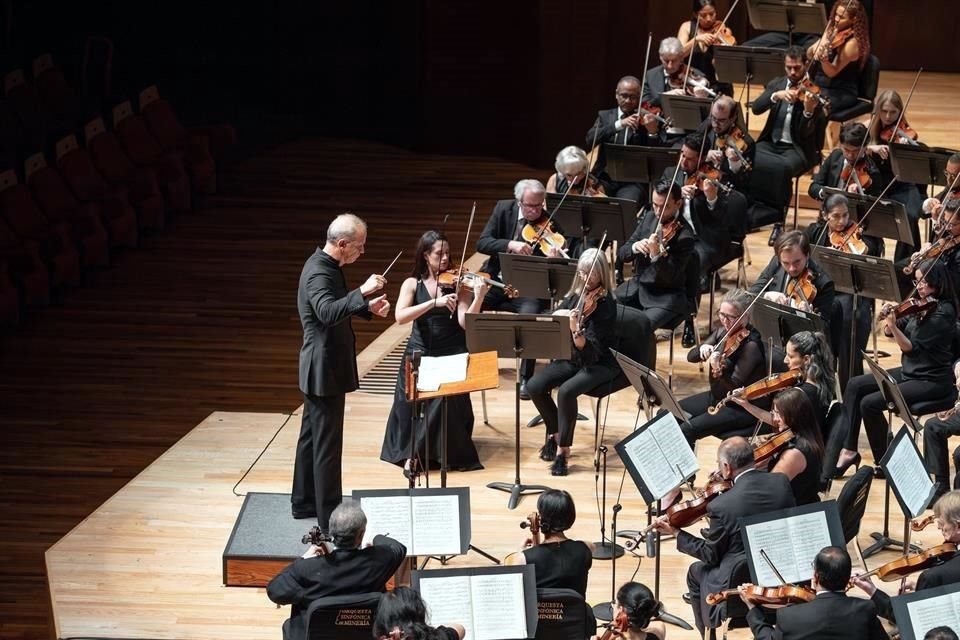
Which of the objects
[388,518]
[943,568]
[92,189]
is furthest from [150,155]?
[943,568]

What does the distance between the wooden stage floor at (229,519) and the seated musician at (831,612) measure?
3.54 feet

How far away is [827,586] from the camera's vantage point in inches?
174

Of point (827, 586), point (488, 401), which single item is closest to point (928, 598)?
point (827, 586)

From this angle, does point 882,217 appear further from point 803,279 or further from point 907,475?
point 907,475

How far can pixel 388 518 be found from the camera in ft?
16.6

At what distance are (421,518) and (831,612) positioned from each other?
4.89ft

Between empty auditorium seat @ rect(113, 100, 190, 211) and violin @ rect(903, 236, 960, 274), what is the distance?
6.57 metres

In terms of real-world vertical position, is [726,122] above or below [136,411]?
above

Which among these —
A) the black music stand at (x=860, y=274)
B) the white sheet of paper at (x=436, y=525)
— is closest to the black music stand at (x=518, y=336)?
the white sheet of paper at (x=436, y=525)

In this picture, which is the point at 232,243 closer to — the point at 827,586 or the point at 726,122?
the point at 726,122

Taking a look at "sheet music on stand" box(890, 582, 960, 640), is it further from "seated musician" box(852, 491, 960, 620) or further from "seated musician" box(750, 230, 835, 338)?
"seated musician" box(750, 230, 835, 338)

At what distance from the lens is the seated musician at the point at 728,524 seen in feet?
16.5

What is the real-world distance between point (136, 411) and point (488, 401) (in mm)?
2335

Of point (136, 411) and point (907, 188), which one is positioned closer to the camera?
point (907, 188)
